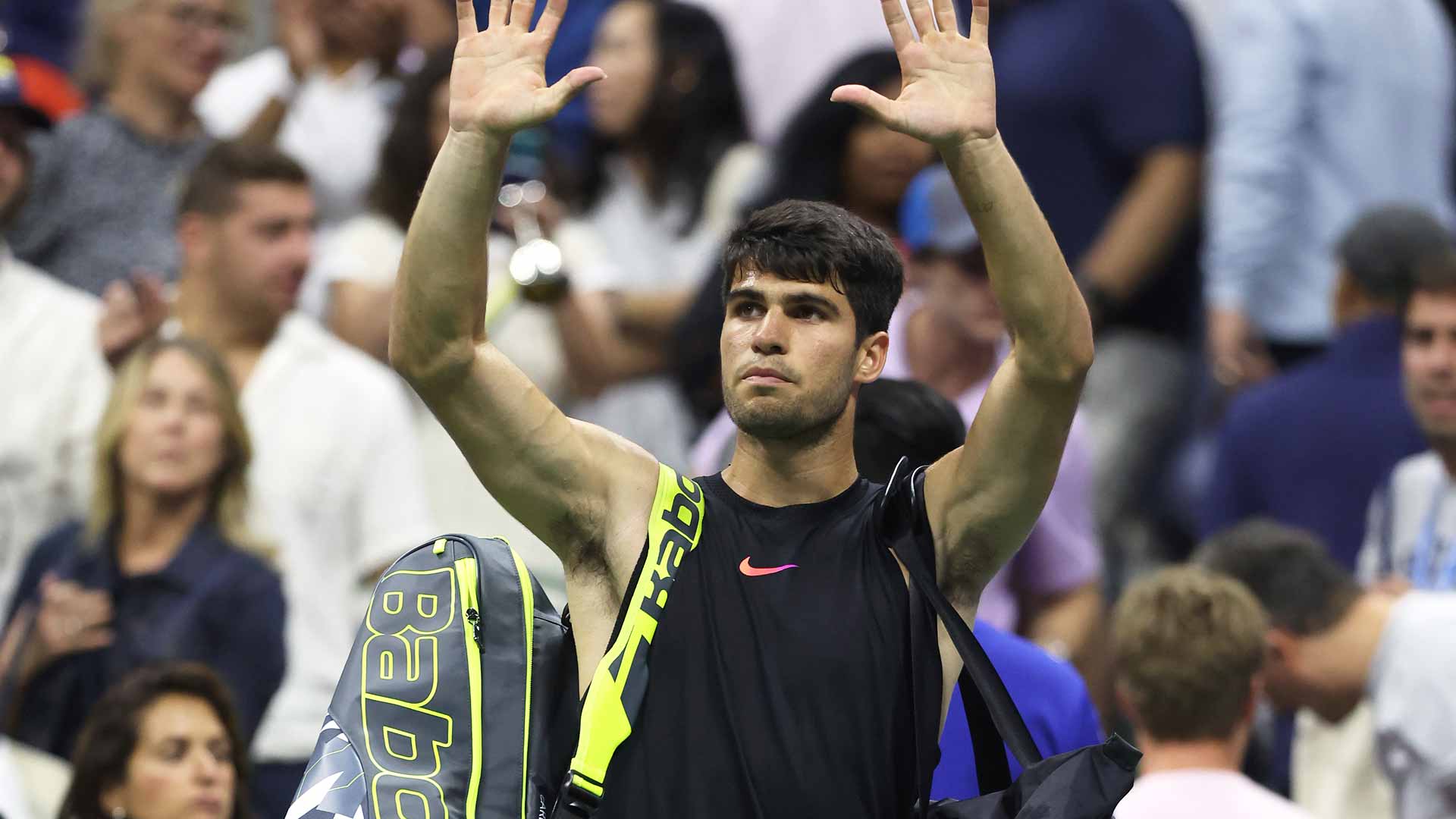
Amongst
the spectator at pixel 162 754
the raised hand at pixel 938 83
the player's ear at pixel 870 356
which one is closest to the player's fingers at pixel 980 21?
the raised hand at pixel 938 83

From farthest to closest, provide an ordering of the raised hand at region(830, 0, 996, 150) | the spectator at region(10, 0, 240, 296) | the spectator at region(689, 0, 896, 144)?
the spectator at region(689, 0, 896, 144) < the spectator at region(10, 0, 240, 296) < the raised hand at region(830, 0, 996, 150)

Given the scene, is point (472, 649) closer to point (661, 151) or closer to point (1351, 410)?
point (1351, 410)

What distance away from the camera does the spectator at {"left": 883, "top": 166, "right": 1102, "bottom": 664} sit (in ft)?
20.9

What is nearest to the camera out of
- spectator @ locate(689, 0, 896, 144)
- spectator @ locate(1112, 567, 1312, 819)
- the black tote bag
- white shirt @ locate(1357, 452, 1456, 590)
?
the black tote bag

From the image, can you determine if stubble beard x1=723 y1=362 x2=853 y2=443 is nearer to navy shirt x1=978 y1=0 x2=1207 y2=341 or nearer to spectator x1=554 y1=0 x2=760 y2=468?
spectator x1=554 y1=0 x2=760 y2=468

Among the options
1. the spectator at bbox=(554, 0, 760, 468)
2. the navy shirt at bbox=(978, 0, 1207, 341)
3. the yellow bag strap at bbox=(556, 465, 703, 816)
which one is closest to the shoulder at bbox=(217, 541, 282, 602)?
the spectator at bbox=(554, 0, 760, 468)

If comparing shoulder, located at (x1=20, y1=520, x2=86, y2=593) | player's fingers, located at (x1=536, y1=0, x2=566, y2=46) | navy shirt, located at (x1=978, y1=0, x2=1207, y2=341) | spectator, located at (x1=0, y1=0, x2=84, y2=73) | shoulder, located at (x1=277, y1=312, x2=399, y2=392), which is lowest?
shoulder, located at (x1=20, y1=520, x2=86, y2=593)

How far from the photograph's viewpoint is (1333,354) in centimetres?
713

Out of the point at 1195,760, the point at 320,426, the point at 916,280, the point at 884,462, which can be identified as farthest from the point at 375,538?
the point at 1195,760

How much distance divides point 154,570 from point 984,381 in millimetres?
2263

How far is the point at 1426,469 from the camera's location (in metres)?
6.44

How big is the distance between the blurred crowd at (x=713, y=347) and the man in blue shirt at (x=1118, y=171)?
1cm

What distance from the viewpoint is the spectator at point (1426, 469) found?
630 centimetres

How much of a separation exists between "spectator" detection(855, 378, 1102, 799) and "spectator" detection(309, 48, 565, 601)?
2.27 metres
